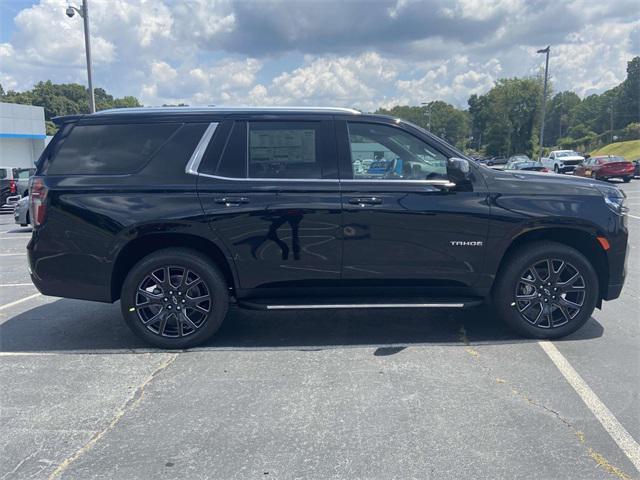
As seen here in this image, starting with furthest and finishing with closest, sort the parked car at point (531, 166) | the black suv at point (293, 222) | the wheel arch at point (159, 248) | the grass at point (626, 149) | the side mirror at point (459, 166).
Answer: the grass at point (626, 149)
the parked car at point (531, 166)
the wheel arch at point (159, 248)
the black suv at point (293, 222)
the side mirror at point (459, 166)

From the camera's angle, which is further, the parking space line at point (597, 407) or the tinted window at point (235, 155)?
the tinted window at point (235, 155)

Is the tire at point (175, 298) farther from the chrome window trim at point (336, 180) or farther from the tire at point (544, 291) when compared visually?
the tire at point (544, 291)

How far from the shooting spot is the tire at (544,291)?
185 inches

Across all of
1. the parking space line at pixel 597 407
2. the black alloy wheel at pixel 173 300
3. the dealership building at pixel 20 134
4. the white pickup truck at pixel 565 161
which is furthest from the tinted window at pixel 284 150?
the dealership building at pixel 20 134

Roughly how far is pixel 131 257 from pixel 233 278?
0.94 meters

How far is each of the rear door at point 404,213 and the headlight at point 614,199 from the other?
1.10 m

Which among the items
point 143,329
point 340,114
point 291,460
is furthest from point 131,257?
point 291,460

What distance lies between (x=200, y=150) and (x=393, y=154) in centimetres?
169

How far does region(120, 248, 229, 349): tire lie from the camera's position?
4.61 metres

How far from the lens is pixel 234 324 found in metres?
5.48

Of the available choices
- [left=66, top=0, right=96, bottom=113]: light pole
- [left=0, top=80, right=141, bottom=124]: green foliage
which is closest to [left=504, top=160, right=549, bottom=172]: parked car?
[left=66, top=0, right=96, bottom=113]: light pole

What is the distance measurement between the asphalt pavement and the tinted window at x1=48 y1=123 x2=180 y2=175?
5.32 ft

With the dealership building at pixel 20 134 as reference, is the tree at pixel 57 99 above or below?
above

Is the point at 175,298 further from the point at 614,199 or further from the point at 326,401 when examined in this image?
the point at 614,199
